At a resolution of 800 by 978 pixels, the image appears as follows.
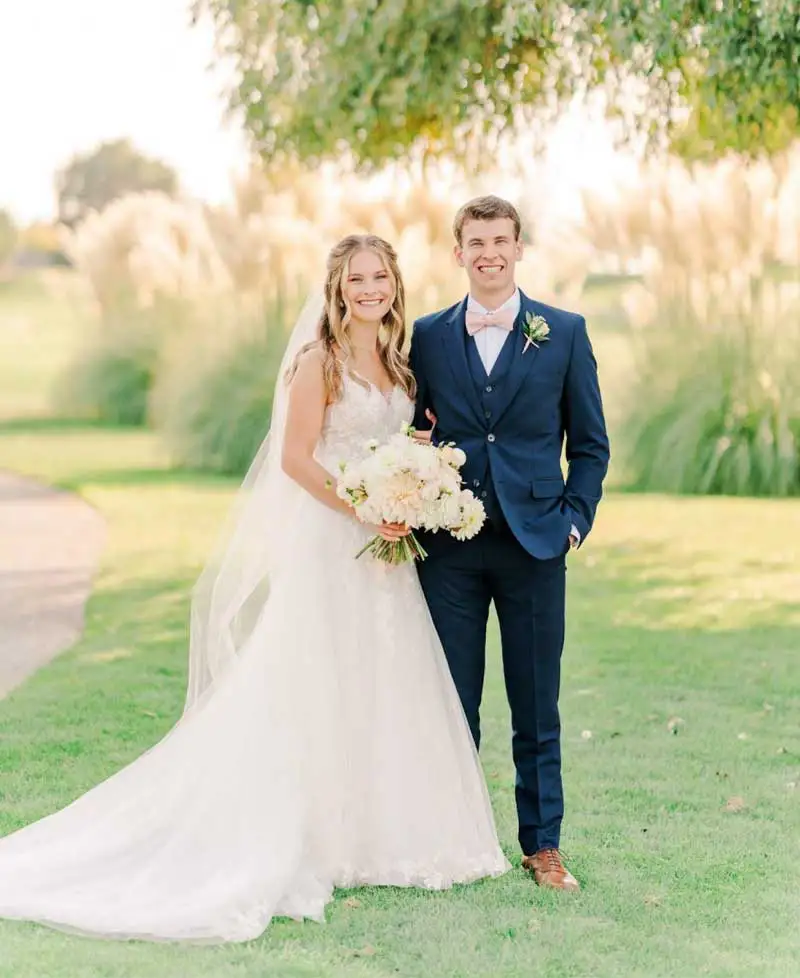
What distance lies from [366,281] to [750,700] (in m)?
3.35

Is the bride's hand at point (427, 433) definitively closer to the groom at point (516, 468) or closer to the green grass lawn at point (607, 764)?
the groom at point (516, 468)

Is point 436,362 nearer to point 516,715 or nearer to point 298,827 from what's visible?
point 516,715

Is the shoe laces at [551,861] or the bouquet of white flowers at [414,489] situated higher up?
the bouquet of white flowers at [414,489]

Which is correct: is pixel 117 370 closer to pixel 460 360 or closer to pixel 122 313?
pixel 122 313

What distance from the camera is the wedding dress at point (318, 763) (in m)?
4.48

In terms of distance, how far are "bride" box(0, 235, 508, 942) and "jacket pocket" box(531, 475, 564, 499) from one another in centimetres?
43

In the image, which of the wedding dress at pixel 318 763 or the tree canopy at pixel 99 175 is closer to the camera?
the wedding dress at pixel 318 763

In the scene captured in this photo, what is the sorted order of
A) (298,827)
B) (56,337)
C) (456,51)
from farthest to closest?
(56,337) < (456,51) < (298,827)

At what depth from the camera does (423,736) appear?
15.3ft

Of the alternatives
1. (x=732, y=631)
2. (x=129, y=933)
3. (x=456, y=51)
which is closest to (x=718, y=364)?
(x=456, y=51)

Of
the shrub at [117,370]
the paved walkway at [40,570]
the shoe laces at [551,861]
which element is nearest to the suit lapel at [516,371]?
the shoe laces at [551,861]

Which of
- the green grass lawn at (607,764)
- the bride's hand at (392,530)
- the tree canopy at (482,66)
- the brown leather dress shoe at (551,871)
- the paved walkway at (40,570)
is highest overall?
the tree canopy at (482,66)

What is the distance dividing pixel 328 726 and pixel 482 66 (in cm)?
687

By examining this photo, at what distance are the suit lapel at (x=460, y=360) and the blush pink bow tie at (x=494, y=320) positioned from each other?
0.12ft
